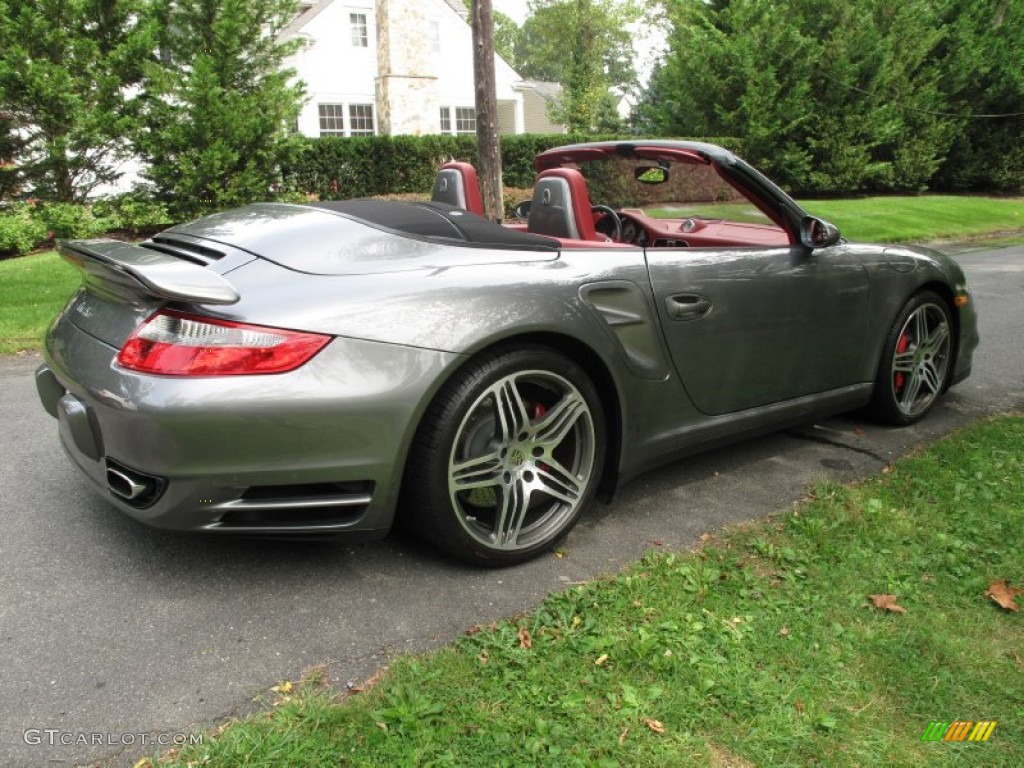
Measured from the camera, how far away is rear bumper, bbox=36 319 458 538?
7.57ft

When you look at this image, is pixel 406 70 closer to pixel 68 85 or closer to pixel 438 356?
pixel 68 85

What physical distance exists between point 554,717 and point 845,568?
1.31 m

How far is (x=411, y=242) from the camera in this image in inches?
109

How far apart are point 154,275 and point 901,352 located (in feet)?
11.6

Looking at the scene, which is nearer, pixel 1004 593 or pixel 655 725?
pixel 655 725

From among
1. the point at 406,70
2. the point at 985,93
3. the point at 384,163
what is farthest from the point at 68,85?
the point at 985,93

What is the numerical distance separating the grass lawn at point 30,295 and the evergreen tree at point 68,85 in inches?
62.0

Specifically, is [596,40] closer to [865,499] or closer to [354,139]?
[354,139]

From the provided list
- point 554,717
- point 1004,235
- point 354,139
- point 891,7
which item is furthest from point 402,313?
point 891,7

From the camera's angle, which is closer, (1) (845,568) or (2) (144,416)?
(2) (144,416)

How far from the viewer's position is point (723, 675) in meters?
2.25

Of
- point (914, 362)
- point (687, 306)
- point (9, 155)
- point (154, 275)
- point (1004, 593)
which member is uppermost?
point (9, 155)

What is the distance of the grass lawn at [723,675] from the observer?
6.48 feet

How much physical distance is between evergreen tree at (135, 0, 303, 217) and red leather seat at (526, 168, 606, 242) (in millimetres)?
9475
